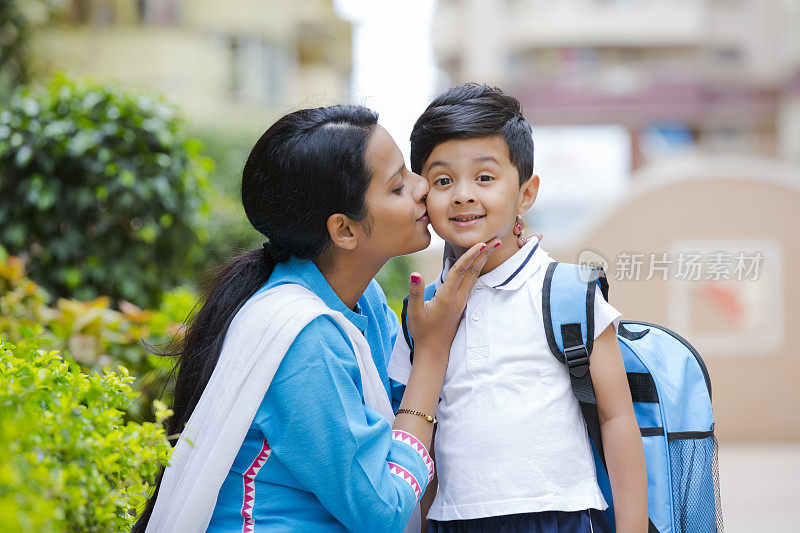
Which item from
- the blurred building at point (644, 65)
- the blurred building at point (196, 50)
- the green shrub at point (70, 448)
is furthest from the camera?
the blurred building at point (644, 65)

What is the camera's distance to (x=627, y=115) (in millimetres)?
23062

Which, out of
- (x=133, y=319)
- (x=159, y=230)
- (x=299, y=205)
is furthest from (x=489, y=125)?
(x=159, y=230)

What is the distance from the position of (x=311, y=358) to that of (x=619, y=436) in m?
0.68

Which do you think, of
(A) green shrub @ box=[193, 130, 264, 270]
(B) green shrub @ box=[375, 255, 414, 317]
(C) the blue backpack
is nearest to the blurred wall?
(B) green shrub @ box=[375, 255, 414, 317]

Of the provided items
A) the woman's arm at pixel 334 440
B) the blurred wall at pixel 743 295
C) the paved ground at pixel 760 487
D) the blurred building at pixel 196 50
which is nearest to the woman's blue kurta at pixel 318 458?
the woman's arm at pixel 334 440

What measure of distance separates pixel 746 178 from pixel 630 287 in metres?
A: 1.69

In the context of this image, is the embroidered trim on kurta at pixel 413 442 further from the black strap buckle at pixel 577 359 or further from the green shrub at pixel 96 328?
the green shrub at pixel 96 328

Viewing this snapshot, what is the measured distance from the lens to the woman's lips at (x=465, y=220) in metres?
1.96

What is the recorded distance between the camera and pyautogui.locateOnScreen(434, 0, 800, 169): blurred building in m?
20.1

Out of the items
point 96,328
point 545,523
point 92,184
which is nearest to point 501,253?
point 545,523

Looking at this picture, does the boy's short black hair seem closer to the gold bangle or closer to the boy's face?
the boy's face

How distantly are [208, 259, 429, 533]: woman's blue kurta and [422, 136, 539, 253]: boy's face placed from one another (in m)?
0.38

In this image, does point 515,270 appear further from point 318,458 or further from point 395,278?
point 395,278

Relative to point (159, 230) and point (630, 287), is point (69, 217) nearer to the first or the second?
point (159, 230)
